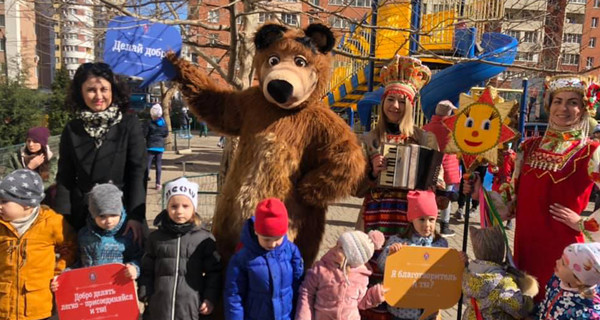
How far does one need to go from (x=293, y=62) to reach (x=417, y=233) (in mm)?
1401

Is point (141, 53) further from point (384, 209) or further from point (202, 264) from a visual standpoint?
point (384, 209)

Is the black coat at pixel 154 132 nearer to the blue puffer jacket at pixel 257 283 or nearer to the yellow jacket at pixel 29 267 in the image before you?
the yellow jacket at pixel 29 267

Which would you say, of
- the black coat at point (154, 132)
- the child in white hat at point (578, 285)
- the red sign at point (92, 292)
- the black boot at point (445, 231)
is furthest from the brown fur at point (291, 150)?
the black coat at point (154, 132)

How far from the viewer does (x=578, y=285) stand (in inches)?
87.1

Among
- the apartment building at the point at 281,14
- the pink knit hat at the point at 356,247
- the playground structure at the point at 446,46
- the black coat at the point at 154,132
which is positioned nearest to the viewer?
the pink knit hat at the point at 356,247

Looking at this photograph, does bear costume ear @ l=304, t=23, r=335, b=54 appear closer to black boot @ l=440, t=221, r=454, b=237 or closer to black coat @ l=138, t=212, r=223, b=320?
black coat @ l=138, t=212, r=223, b=320

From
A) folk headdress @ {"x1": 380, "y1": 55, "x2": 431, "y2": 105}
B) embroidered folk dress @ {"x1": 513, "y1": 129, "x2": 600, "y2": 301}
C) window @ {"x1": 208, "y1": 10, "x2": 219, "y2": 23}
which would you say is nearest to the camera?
embroidered folk dress @ {"x1": 513, "y1": 129, "x2": 600, "y2": 301}

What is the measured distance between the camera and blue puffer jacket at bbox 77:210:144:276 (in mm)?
2779

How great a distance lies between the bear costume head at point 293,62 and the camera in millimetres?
2900

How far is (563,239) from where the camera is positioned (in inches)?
107

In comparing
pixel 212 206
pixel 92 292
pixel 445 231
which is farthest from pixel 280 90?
pixel 445 231

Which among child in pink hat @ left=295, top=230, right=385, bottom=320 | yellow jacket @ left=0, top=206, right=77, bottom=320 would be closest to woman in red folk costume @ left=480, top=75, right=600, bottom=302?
child in pink hat @ left=295, top=230, right=385, bottom=320

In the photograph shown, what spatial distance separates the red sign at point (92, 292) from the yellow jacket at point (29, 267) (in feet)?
0.58

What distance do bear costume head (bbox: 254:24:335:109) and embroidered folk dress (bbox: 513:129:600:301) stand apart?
147cm
